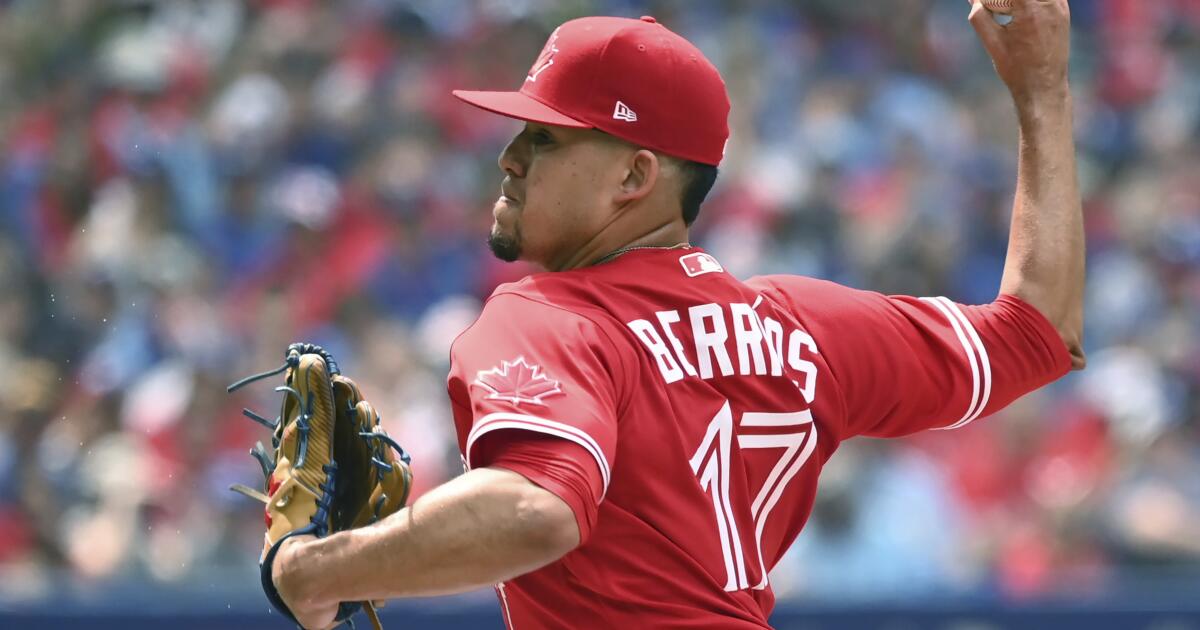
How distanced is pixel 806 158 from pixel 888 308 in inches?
219

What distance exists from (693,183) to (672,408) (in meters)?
0.46

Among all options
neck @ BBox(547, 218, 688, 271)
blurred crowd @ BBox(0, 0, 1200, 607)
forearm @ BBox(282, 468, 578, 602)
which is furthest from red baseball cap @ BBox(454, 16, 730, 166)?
blurred crowd @ BBox(0, 0, 1200, 607)

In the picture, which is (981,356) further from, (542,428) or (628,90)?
(542,428)

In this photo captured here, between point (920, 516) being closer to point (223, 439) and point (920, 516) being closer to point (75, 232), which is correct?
point (223, 439)

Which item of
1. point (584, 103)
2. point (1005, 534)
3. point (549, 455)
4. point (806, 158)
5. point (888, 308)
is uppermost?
point (806, 158)

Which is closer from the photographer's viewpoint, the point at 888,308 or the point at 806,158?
the point at 888,308

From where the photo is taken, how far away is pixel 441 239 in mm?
8227

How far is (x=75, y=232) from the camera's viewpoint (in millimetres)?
8453

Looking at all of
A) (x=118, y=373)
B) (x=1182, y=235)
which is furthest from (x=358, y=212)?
(x=1182, y=235)

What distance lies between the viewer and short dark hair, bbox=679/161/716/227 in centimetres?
270

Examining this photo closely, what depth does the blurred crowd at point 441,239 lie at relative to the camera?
6.90 metres

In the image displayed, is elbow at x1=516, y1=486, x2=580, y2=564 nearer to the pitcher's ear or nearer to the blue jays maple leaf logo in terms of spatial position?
the blue jays maple leaf logo

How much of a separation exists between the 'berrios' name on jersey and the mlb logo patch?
0.26ft

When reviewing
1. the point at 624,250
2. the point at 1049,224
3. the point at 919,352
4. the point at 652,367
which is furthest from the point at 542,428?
the point at 1049,224
